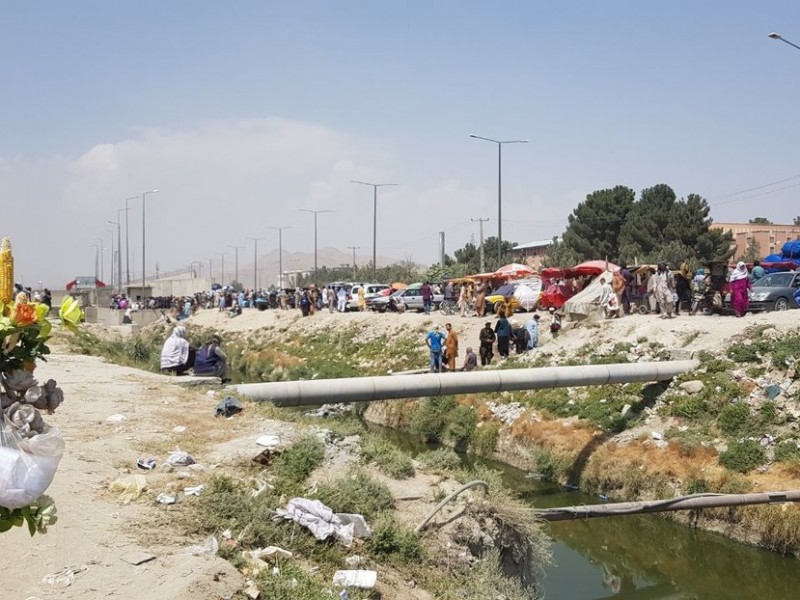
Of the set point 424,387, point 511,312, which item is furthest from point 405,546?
point 511,312

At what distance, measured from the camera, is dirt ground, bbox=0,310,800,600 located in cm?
764

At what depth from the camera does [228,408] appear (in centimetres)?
1483

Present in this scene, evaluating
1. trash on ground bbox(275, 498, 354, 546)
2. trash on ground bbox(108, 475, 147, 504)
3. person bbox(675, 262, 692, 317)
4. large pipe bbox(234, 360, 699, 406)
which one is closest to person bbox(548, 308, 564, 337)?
person bbox(675, 262, 692, 317)

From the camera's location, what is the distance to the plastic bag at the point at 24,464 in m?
4.29

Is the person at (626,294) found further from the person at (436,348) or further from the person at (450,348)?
the person at (436,348)

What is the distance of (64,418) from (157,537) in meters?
6.23

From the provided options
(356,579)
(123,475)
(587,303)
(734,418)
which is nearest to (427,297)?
(587,303)

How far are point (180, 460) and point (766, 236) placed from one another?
76.9 meters

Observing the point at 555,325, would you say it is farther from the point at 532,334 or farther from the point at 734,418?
the point at 734,418

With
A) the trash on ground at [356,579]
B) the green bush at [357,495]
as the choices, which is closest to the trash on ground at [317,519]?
the green bush at [357,495]

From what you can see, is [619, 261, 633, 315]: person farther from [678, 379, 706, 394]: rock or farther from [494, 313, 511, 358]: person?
[678, 379, 706, 394]: rock

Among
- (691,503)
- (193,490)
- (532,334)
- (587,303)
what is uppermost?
(587,303)

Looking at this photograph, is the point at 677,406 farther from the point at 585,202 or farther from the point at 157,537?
the point at 585,202

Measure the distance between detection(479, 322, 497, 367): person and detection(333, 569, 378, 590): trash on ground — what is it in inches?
796
